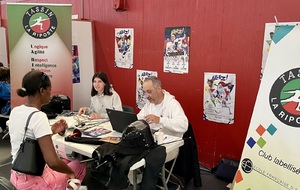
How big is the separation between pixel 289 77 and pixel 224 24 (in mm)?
1388

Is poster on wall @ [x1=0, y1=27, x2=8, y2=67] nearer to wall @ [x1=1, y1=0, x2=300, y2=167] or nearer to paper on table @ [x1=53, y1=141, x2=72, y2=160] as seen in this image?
wall @ [x1=1, y1=0, x2=300, y2=167]

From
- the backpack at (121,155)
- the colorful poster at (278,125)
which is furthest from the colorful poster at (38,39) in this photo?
the colorful poster at (278,125)

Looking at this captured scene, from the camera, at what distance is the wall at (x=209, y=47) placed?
2748mm

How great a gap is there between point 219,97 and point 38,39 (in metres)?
Answer: 2.34

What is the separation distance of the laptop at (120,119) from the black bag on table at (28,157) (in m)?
0.74

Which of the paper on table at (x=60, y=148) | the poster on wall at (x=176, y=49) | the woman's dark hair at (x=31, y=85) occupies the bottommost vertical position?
the paper on table at (x=60, y=148)

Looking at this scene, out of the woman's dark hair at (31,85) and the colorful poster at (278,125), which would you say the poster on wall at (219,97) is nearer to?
the colorful poster at (278,125)

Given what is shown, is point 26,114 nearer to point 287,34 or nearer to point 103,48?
point 287,34

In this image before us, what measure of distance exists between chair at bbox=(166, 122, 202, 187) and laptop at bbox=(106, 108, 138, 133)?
582 millimetres

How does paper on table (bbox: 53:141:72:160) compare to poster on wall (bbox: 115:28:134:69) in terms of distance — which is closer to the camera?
paper on table (bbox: 53:141:72:160)

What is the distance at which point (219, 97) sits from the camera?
10.0ft

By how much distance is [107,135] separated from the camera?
2.28 metres

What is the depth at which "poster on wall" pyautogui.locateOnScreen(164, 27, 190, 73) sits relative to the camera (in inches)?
129

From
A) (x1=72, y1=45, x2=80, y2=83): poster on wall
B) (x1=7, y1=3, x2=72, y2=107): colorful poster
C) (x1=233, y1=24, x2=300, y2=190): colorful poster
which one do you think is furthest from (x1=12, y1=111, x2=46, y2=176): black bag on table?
(x1=72, y1=45, x2=80, y2=83): poster on wall
